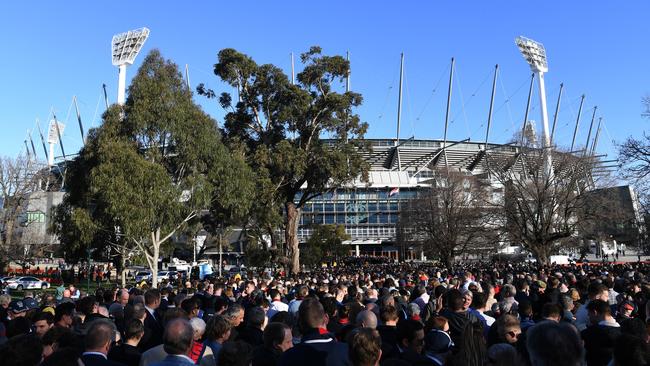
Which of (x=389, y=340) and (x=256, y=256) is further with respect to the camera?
(x=256, y=256)

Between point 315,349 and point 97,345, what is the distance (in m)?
1.99

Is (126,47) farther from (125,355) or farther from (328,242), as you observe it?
(125,355)

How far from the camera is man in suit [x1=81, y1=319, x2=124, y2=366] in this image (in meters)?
4.70

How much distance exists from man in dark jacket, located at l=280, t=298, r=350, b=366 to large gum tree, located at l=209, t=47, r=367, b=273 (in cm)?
2964

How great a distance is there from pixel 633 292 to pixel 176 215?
2240 centimetres

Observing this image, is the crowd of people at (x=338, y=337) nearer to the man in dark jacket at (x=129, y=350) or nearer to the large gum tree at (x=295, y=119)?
the man in dark jacket at (x=129, y=350)

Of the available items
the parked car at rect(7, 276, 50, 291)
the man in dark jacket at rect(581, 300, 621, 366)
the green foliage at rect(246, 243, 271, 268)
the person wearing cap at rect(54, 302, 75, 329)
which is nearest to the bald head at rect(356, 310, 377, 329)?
the man in dark jacket at rect(581, 300, 621, 366)

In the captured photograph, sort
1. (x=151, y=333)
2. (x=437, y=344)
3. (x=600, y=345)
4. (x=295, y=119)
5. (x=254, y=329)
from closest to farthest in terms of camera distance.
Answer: (x=600, y=345) < (x=437, y=344) < (x=254, y=329) < (x=151, y=333) < (x=295, y=119)

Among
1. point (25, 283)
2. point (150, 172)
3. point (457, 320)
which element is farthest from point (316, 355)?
point (25, 283)

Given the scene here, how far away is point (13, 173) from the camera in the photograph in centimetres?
4559

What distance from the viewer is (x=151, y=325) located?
26.0 ft

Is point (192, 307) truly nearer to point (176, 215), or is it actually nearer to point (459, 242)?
point (176, 215)

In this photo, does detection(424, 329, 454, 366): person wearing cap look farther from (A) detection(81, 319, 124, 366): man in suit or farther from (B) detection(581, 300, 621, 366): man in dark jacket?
(A) detection(81, 319, 124, 366): man in suit

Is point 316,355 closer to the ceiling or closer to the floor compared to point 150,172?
closer to the floor
